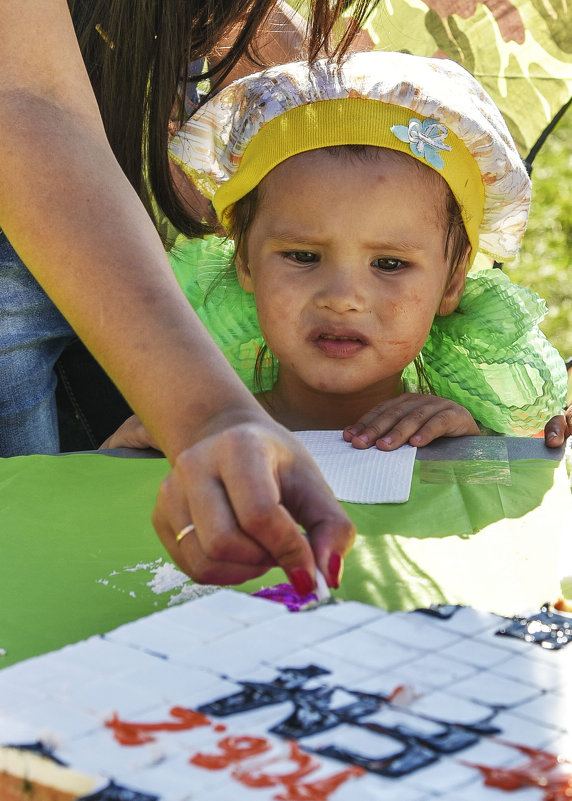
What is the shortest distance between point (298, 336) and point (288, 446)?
3.09 ft

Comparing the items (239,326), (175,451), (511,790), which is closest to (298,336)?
(239,326)

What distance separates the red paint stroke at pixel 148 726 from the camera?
541 mm

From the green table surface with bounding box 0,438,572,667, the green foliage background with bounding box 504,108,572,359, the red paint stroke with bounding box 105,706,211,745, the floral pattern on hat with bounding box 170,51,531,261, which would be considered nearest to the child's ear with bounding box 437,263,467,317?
the floral pattern on hat with bounding box 170,51,531,261

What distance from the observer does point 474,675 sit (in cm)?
62

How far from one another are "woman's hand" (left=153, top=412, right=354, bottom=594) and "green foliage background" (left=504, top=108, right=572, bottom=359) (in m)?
3.15

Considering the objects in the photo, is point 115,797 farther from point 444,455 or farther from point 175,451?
point 444,455

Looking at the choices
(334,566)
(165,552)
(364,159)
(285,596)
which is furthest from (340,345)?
(334,566)

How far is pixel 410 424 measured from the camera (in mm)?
1413

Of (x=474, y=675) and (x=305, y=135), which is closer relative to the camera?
(x=474, y=675)

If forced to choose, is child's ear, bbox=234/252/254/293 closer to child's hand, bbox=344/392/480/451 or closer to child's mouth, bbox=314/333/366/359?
child's mouth, bbox=314/333/366/359

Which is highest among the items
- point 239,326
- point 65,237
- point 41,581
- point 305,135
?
point 305,135

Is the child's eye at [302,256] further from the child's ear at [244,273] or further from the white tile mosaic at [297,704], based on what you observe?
the white tile mosaic at [297,704]

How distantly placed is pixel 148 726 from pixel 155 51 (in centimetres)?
129

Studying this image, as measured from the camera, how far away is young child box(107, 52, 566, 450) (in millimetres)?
1540
